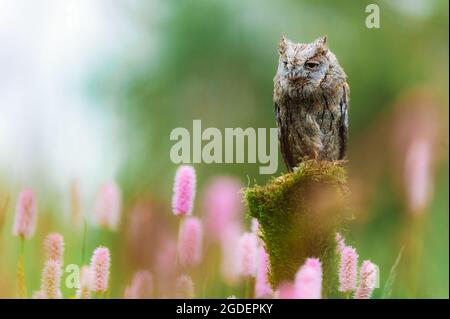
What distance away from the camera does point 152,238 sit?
3.39 m

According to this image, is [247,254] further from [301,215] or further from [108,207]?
[108,207]

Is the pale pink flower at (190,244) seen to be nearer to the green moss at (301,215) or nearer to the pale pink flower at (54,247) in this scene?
the green moss at (301,215)

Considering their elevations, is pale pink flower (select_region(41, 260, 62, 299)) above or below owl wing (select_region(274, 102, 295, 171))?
below

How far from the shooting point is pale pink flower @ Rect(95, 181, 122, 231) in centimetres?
330

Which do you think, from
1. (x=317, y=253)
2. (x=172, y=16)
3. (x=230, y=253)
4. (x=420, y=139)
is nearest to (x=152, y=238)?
(x=230, y=253)

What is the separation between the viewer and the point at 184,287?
3.08m

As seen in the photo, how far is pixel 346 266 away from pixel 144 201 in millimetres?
1210

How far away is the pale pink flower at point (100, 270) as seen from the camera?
296cm

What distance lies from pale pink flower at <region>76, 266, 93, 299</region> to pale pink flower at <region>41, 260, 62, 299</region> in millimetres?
79

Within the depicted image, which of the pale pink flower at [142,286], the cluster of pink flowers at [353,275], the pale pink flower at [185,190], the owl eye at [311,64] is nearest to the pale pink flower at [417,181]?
the owl eye at [311,64]

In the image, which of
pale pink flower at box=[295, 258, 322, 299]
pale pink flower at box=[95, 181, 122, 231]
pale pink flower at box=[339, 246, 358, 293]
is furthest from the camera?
pale pink flower at box=[95, 181, 122, 231]

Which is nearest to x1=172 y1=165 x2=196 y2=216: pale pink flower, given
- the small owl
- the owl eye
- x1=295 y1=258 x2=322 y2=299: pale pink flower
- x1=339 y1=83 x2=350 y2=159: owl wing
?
x1=295 y1=258 x2=322 y2=299: pale pink flower

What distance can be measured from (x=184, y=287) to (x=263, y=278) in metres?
0.27

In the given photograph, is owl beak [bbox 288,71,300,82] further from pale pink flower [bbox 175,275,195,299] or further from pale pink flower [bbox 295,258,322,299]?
pale pink flower [bbox 295,258,322,299]
